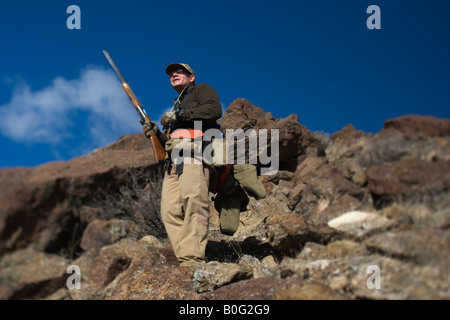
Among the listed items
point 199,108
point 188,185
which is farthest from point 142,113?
point 188,185

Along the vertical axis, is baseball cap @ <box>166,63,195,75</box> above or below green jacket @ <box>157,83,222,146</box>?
above

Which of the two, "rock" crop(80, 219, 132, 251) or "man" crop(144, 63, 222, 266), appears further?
"man" crop(144, 63, 222, 266)

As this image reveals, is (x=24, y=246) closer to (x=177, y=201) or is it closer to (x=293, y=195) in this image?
(x=177, y=201)

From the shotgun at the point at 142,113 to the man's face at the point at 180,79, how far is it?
1.95ft

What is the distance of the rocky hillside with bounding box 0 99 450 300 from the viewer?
3.16m

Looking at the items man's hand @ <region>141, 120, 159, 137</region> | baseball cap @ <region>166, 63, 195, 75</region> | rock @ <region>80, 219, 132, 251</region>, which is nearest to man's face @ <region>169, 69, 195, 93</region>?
baseball cap @ <region>166, 63, 195, 75</region>

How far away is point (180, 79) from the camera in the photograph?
18.8ft

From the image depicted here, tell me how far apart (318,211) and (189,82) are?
2696mm

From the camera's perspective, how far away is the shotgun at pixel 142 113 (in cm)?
527

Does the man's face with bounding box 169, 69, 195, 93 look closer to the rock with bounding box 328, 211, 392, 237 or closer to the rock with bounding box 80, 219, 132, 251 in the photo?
the rock with bounding box 80, 219, 132, 251

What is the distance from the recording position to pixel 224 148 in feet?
17.3

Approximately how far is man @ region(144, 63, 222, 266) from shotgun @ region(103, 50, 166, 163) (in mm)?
89

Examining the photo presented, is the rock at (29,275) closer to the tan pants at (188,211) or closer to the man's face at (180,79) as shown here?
the tan pants at (188,211)

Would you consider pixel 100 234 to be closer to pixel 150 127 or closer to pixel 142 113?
pixel 150 127
